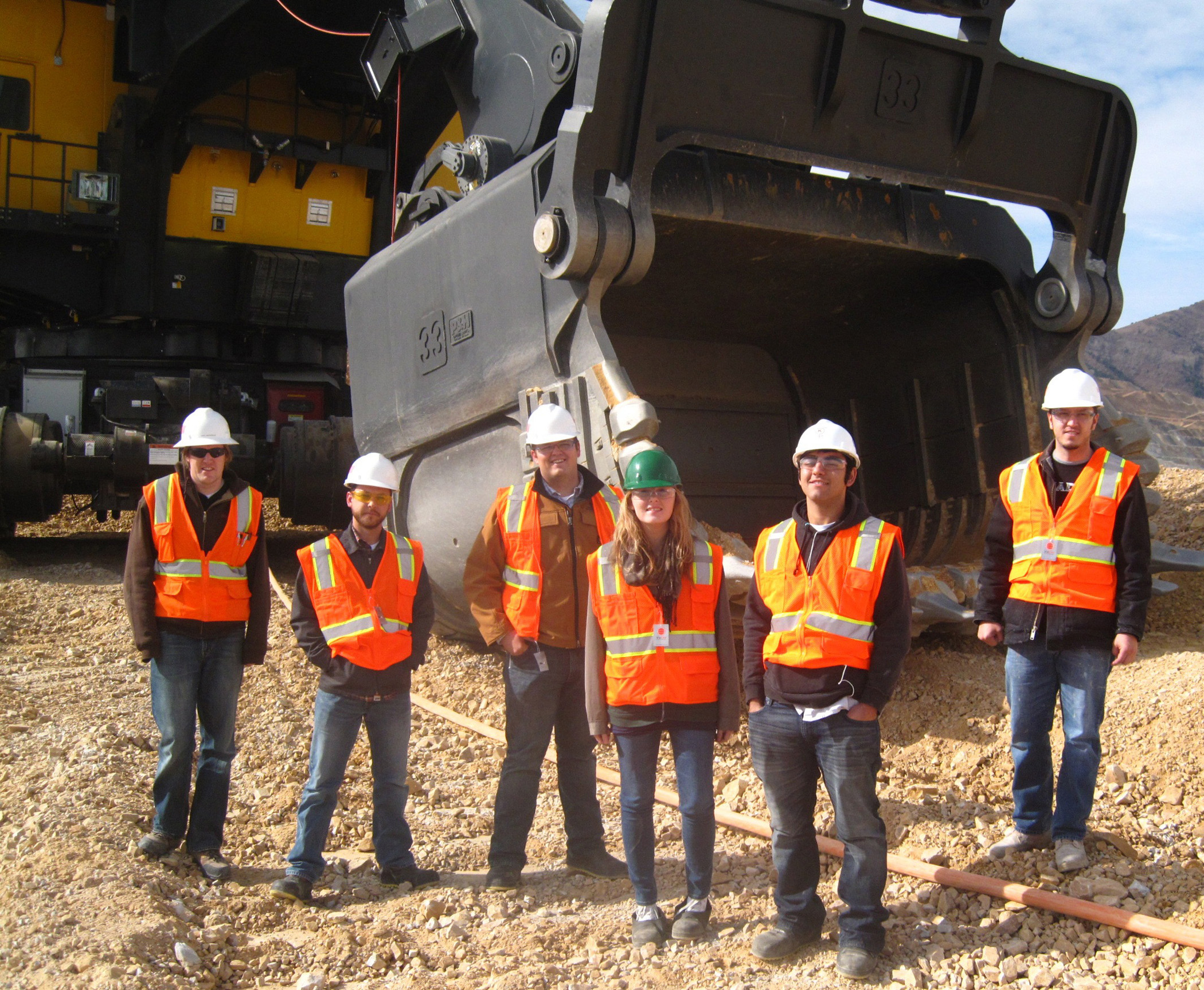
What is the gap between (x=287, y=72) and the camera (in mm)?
8344

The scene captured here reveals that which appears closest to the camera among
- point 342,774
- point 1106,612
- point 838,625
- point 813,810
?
point 838,625

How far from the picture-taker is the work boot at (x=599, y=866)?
3.72 metres

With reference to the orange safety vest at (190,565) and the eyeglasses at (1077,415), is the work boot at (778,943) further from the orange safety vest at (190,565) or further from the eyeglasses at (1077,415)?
the orange safety vest at (190,565)

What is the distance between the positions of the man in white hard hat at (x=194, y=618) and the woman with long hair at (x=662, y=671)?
1.32 m

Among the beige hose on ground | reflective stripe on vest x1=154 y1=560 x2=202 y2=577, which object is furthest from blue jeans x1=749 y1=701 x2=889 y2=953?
reflective stripe on vest x1=154 y1=560 x2=202 y2=577

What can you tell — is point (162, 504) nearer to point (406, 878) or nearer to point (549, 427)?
point (549, 427)

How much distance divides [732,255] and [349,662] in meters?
2.76

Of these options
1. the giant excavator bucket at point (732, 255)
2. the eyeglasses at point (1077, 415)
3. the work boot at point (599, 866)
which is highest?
the giant excavator bucket at point (732, 255)

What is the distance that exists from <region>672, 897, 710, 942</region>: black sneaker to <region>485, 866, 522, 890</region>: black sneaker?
1.95 feet

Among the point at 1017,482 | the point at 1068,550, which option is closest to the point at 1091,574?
the point at 1068,550

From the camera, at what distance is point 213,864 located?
3680mm

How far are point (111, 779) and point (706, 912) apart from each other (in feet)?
7.41

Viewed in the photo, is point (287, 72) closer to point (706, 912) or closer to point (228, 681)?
point (228, 681)

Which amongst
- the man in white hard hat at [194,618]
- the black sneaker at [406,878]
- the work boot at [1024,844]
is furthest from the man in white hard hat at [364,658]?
the work boot at [1024,844]
